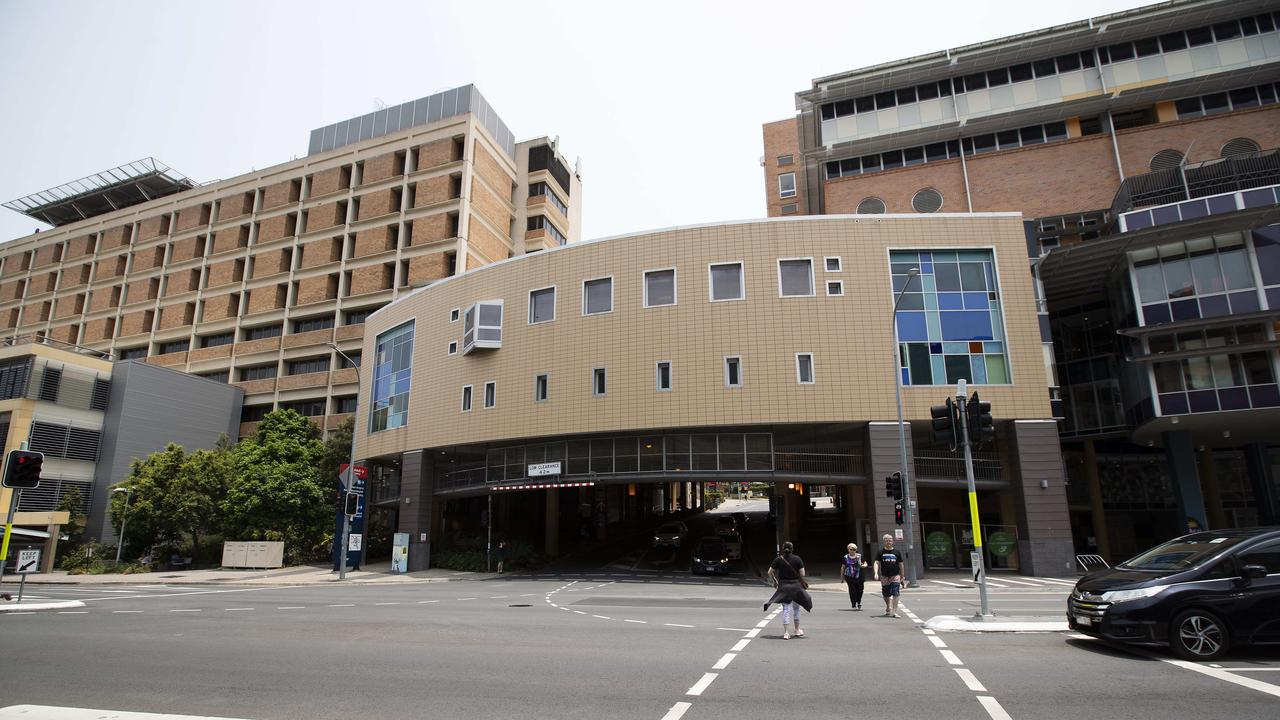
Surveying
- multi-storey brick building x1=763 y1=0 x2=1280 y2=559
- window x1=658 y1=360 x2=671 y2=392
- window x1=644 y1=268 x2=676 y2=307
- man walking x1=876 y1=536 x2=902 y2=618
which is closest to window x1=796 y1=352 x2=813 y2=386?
multi-storey brick building x1=763 y1=0 x2=1280 y2=559

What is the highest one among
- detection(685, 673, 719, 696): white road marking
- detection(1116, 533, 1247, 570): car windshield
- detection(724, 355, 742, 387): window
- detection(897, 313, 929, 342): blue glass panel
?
detection(897, 313, 929, 342): blue glass panel

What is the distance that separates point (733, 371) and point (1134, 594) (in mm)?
21906

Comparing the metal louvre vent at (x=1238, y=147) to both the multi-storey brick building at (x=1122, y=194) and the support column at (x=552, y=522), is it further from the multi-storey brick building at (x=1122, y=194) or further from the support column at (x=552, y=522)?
the support column at (x=552, y=522)

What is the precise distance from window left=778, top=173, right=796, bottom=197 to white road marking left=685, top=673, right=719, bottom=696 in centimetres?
5896

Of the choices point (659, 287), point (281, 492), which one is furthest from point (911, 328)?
point (281, 492)

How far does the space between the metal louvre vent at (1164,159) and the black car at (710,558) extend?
34338mm

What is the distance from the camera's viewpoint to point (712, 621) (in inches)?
585

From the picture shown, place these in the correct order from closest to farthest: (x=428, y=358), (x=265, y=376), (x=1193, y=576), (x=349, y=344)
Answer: (x=1193, y=576), (x=428, y=358), (x=349, y=344), (x=265, y=376)

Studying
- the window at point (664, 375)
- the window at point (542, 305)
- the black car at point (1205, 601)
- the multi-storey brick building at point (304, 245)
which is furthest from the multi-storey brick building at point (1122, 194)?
the multi-storey brick building at point (304, 245)

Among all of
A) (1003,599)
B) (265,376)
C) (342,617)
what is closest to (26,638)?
(342,617)

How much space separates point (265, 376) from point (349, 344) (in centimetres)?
967

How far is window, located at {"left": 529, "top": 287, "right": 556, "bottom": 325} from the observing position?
1380 inches

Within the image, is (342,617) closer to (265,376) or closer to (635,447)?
(635,447)

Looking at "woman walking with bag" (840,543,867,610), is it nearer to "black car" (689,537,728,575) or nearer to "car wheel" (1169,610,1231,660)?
"car wheel" (1169,610,1231,660)
